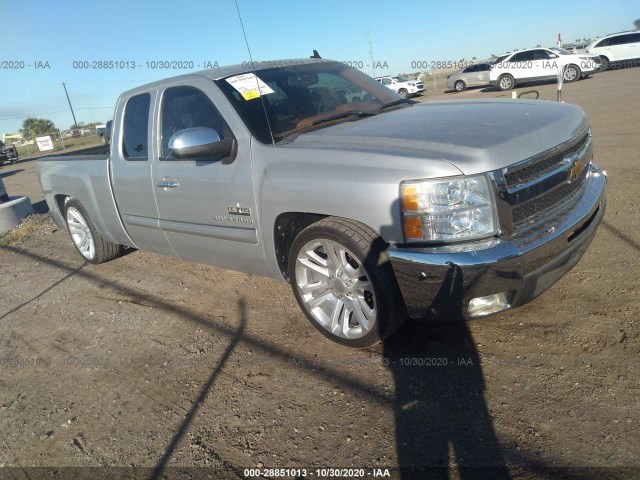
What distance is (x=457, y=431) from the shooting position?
93.9 inches

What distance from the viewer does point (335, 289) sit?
3205 millimetres

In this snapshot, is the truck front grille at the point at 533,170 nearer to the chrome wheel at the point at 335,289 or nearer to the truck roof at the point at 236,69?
the chrome wheel at the point at 335,289

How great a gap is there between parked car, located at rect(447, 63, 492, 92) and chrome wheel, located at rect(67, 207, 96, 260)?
86.0 feet

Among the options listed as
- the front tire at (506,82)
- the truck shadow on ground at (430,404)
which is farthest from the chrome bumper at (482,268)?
the front tire at (506,82)

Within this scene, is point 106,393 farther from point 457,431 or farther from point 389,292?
point 457,431

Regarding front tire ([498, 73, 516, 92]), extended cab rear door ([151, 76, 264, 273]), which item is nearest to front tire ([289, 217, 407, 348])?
extended cab rear door ([151, 76, 264, 273])

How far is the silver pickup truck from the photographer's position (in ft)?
8.46

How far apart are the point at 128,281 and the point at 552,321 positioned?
4.05 m

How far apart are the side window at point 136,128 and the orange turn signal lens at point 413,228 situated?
8.59 feet

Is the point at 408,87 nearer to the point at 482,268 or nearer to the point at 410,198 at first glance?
the point at 410,198

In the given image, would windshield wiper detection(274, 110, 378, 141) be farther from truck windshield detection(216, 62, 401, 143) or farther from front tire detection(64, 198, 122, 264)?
front tire detection(64, 198, 122, 264)

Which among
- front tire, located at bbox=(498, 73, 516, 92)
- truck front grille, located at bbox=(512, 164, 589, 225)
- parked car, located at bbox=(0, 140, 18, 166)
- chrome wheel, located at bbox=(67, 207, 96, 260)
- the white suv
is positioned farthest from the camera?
the white suv

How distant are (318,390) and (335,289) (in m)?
0.65

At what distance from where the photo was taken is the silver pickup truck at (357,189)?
2.58 meters
